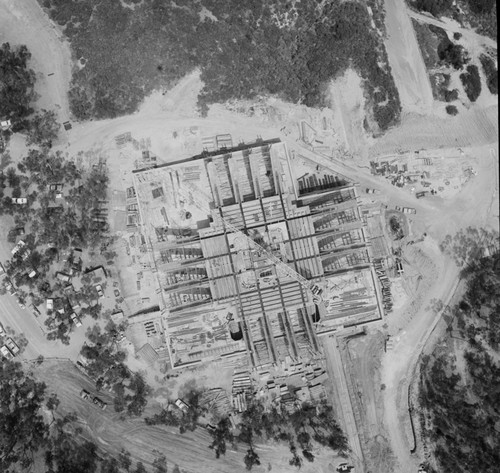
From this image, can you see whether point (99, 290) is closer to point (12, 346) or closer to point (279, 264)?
point (12, 346)

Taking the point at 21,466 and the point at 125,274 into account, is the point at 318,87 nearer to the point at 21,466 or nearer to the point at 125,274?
the point at 125,274

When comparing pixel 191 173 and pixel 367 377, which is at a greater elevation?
pixel 191 173

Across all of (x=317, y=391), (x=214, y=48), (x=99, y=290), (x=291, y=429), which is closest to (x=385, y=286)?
(x=317, y=391)

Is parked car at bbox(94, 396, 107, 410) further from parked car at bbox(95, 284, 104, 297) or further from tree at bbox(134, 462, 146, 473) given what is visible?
parked car at bbox(95, 284, 104, 297)

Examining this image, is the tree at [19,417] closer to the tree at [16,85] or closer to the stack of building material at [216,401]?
the stack of building material at [216,401]

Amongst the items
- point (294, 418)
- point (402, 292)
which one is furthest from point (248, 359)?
point (402, 292)

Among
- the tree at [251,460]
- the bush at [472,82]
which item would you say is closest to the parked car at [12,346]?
the tree at [251,460]
